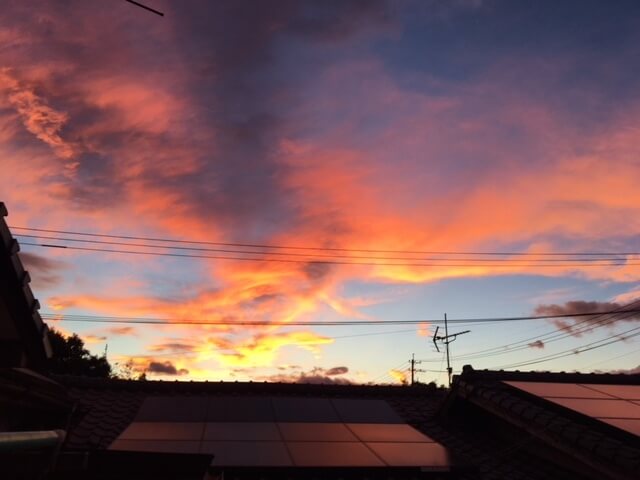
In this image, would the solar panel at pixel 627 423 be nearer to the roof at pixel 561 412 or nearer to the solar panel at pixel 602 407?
the roof at pixel 561 412

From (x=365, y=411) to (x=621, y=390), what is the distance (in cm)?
659

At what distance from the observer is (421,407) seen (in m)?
14.8

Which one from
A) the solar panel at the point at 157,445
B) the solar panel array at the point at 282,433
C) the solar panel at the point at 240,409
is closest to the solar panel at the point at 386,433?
the solar panel array at the point at 282,433

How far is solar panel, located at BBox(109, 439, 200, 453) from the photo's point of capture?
376 inches

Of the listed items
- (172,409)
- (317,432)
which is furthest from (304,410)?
(172,409)

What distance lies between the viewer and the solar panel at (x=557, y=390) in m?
11.9

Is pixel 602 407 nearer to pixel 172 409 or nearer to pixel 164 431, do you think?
pixel 164 431

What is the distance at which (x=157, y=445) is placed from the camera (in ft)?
32.4

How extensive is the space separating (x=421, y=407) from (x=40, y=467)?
13.4 metres

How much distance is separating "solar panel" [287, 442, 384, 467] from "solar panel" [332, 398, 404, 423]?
215cm

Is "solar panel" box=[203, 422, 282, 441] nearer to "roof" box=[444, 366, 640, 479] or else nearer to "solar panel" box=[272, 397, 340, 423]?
"solar panel" box=[272, 397, 340, 423]

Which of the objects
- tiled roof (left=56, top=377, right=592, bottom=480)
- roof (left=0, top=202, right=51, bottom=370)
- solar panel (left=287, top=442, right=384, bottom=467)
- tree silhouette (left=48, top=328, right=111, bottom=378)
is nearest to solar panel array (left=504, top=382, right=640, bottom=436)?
tiled roof (left=56, top=377, right=592, bottom=480)

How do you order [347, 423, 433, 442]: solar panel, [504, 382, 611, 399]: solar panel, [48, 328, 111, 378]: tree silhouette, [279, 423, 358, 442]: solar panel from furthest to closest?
[48, 328, 111, 378]: tree silhouette < [504, 382, 611, 399]: solar panel < [347, 423, 433, 442]: solar panel < [279, 423, 358, 442]: solar panel

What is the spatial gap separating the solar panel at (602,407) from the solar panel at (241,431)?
6.19 metres
